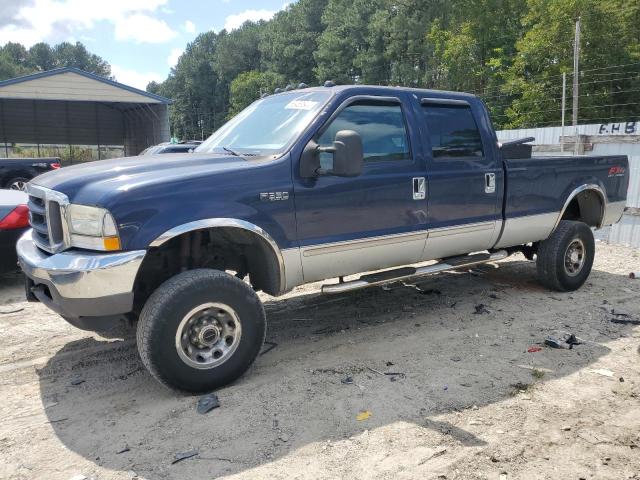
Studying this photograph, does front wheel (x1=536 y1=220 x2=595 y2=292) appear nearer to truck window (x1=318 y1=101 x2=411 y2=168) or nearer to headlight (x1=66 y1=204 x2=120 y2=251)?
truck window (x1=318 y1=101 x2=411 y2=168)

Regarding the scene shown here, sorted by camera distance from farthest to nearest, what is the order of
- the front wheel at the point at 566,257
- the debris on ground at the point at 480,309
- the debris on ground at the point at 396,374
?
the front wheel at the point at 566,257
the debris on ground at the point at 480,309
the debris on ground at the point at 396,374

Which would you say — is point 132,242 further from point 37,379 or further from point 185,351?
point 37,379

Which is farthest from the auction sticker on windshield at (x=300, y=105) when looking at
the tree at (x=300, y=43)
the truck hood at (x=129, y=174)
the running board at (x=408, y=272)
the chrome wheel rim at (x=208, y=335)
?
the tree at (x=300, y=43)

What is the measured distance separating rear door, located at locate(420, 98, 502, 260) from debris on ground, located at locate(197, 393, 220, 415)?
234cm

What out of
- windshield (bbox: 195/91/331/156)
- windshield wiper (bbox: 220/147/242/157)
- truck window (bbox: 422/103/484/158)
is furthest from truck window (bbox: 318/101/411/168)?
windshield wiper (bbox: 220/147/242/157)

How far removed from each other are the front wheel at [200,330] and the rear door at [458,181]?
1.95 meters

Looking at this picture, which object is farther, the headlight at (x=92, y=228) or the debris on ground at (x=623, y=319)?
the debris on ground at (x=623, y=319)

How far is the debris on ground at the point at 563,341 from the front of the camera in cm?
466

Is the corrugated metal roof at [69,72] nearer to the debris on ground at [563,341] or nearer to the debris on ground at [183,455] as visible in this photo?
the debris on ground at [183,455]

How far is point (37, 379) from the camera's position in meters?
4.13

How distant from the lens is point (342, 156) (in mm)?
3898

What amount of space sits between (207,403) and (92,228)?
1357mm

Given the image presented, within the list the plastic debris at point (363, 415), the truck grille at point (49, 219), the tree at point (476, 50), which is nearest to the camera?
the plastic debris at point (363, 415)

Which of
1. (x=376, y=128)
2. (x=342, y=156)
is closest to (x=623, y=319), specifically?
(x=376, y=128)
